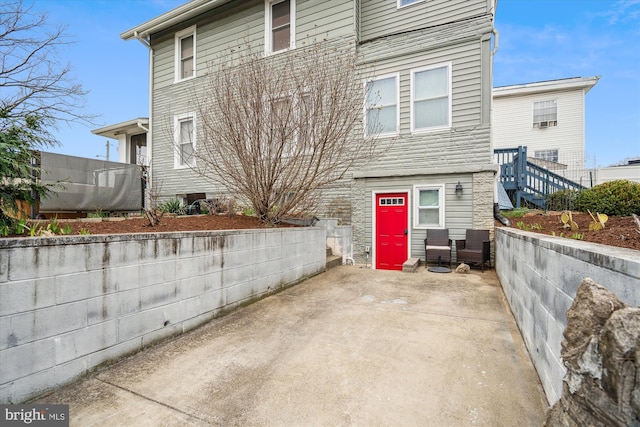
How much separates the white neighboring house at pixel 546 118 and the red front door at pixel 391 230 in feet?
28.6

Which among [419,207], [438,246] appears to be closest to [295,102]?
[419,207]

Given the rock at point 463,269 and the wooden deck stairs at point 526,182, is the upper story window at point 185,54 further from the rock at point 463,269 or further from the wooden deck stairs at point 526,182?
the wooden deck stairs at point 526,182

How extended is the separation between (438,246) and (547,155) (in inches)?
467

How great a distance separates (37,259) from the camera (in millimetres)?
2373

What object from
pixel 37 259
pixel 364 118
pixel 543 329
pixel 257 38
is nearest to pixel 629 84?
pixel 364 118

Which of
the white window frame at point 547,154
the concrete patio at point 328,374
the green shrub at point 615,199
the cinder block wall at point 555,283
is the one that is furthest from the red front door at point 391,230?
the white window frame at point 547,154

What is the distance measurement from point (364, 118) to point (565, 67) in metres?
14.2

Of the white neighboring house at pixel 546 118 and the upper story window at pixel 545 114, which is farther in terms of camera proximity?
the upper story window at pixel 545 114

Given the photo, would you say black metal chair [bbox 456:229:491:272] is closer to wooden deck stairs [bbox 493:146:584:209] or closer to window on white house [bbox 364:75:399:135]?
window on white house [bbox 364:75:399:135]

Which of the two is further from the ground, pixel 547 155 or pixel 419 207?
pixel 547 155

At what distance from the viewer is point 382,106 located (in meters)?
8.23

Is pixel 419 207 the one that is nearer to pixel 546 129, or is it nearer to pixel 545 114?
pixel 546 129

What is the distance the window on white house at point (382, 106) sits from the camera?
812 centimetres

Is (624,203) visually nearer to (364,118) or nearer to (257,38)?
(364,118)
